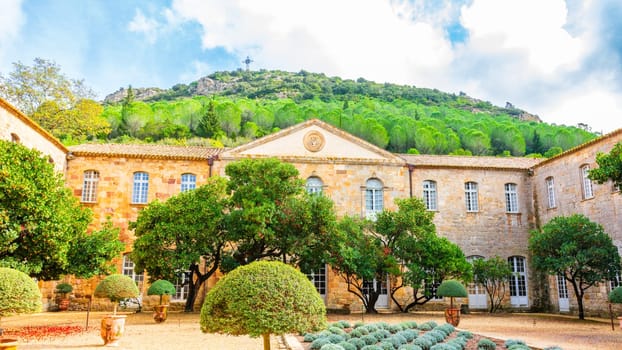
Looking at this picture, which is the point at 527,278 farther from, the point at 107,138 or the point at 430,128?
the point at 107,138

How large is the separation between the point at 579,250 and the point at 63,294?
2101cm

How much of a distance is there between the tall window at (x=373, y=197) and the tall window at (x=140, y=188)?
34.3ft

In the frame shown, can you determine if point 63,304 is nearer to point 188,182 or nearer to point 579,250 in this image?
point 188,182

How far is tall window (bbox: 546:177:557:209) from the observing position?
76.1 ft

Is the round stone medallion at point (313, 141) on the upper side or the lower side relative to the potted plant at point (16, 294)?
upper

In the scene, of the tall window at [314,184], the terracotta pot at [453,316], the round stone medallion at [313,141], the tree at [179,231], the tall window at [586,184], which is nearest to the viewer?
the terracotta pot at [453,316]

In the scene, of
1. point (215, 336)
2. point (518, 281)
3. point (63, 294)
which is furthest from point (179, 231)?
point (518, 281)

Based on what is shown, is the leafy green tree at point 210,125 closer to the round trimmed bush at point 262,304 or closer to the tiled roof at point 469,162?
the tiled roof at point 469,162

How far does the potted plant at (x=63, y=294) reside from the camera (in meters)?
20.5

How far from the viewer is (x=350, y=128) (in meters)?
52.3

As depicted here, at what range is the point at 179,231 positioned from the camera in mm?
17938

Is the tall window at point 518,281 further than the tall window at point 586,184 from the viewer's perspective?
Yes

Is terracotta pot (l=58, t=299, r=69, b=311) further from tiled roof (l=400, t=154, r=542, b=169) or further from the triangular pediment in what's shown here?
tiled roof (l=400, t=154, r=542, b=169)

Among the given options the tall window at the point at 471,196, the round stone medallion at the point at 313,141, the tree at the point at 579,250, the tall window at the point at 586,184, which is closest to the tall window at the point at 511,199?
the tall window at the point at 471,196
